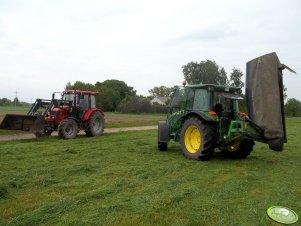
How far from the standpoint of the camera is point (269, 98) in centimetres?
860

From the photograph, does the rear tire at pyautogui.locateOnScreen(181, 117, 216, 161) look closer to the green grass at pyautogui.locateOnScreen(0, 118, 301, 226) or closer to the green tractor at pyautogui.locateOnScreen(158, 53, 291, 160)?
the green tractor at pyautogui.locateOnScreen(158, 53, 291, 160)

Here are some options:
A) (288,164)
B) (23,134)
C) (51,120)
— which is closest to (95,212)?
(288,164)

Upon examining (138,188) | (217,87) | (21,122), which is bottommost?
(138,188)

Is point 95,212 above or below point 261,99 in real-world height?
below

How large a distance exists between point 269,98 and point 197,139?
7.18 feet

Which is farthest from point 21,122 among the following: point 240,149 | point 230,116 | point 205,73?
point 205,73

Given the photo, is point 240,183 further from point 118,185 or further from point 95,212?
point 95,212

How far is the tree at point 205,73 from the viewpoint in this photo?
53594mm

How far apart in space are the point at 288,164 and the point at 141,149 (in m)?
4.21

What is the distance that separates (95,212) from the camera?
Result: 4684 millimetres

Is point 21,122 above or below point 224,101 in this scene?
below

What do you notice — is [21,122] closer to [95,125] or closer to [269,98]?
[95,125]

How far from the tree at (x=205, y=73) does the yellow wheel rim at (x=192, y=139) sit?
1723 inches

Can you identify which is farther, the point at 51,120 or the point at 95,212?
the point at 51,120
